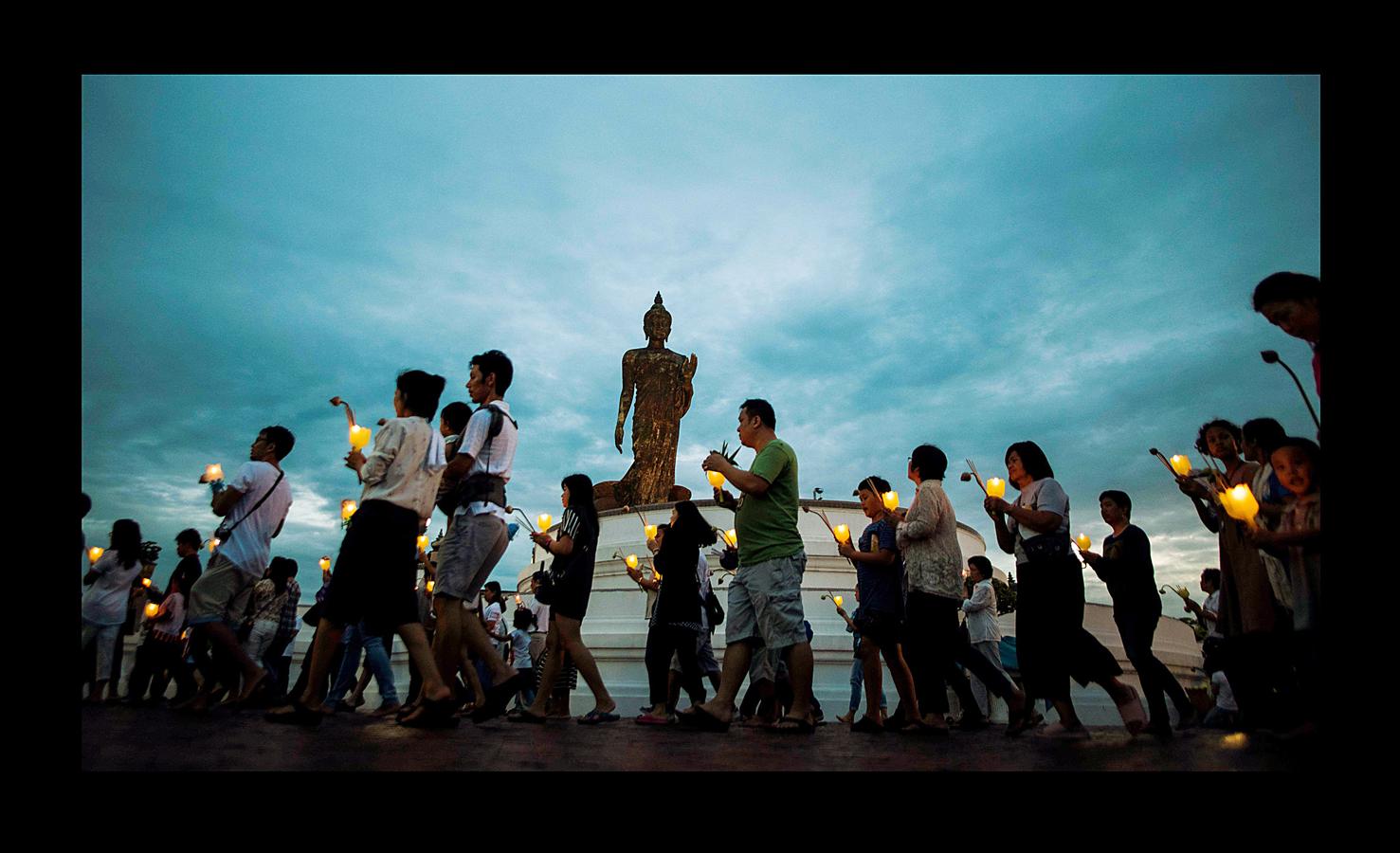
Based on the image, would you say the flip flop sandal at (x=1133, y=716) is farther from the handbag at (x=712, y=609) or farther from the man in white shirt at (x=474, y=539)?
the man in white shirt at (x=474, y=539)

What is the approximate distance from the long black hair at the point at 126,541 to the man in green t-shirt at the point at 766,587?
4036 millimetres

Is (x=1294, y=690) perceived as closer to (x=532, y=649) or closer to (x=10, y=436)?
(x=10, y=436)

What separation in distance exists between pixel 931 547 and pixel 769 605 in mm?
1068

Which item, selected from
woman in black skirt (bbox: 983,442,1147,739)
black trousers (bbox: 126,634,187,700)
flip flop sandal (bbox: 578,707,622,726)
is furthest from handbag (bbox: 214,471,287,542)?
woman in black skirt (bbox: 983,442,1147,739)

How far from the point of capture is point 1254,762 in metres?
2.43

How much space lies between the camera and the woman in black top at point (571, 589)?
4258 millimetres

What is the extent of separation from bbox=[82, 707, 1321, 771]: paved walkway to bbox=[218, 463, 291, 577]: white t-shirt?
78 cm

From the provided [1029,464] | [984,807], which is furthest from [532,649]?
[984,807]

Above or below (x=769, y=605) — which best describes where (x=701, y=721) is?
below

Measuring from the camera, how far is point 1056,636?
3.85m

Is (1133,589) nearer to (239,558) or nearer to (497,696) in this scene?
(497,696)

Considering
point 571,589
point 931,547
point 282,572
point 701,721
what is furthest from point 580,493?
point 282,572

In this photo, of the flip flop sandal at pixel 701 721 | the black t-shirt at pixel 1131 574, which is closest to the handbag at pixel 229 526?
the flip flop sandal at pixel 701 721

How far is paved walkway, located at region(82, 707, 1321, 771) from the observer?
2240 millimetres
